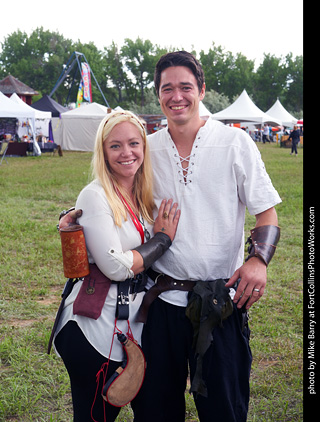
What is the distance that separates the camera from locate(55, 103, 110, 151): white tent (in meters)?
26.2

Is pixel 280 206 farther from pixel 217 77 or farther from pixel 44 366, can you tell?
pixel 217 77

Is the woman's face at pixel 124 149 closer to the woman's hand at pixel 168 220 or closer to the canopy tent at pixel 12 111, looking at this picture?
the woman's hand at pixel 168 220

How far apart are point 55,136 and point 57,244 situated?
23.1 metres

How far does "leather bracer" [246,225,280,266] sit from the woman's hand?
0.36 metres

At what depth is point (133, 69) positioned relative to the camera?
7481 centimetres

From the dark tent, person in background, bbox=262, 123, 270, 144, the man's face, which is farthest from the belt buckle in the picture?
person in background, bbox=262, 123, 270, 144

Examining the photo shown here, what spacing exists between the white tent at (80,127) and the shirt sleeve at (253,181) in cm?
2437

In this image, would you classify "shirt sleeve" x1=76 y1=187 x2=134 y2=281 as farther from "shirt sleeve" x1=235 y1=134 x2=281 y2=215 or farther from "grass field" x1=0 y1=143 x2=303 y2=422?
"grass field" x1=0 y1=143 x2=303 y2=422

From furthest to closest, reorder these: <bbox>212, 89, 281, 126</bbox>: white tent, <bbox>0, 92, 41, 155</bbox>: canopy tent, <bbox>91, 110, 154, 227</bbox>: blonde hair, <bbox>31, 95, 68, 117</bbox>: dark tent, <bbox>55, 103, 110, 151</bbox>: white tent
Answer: <bbox>212, 89, 281, 126</bbox>: white tent → <bbox>31, 95, 68, 117</bbox>: dark tent → <bbox>55, 103, 110, 151</bbox>: white tent → <bbox>0, 92, 41, 155</bbox>: canopy tent → <bbox>91, 110, 154, 227</bbox>: blonde hair

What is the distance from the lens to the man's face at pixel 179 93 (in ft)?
6.98

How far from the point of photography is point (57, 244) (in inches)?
260

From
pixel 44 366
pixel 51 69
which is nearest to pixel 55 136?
pixel 44 366
